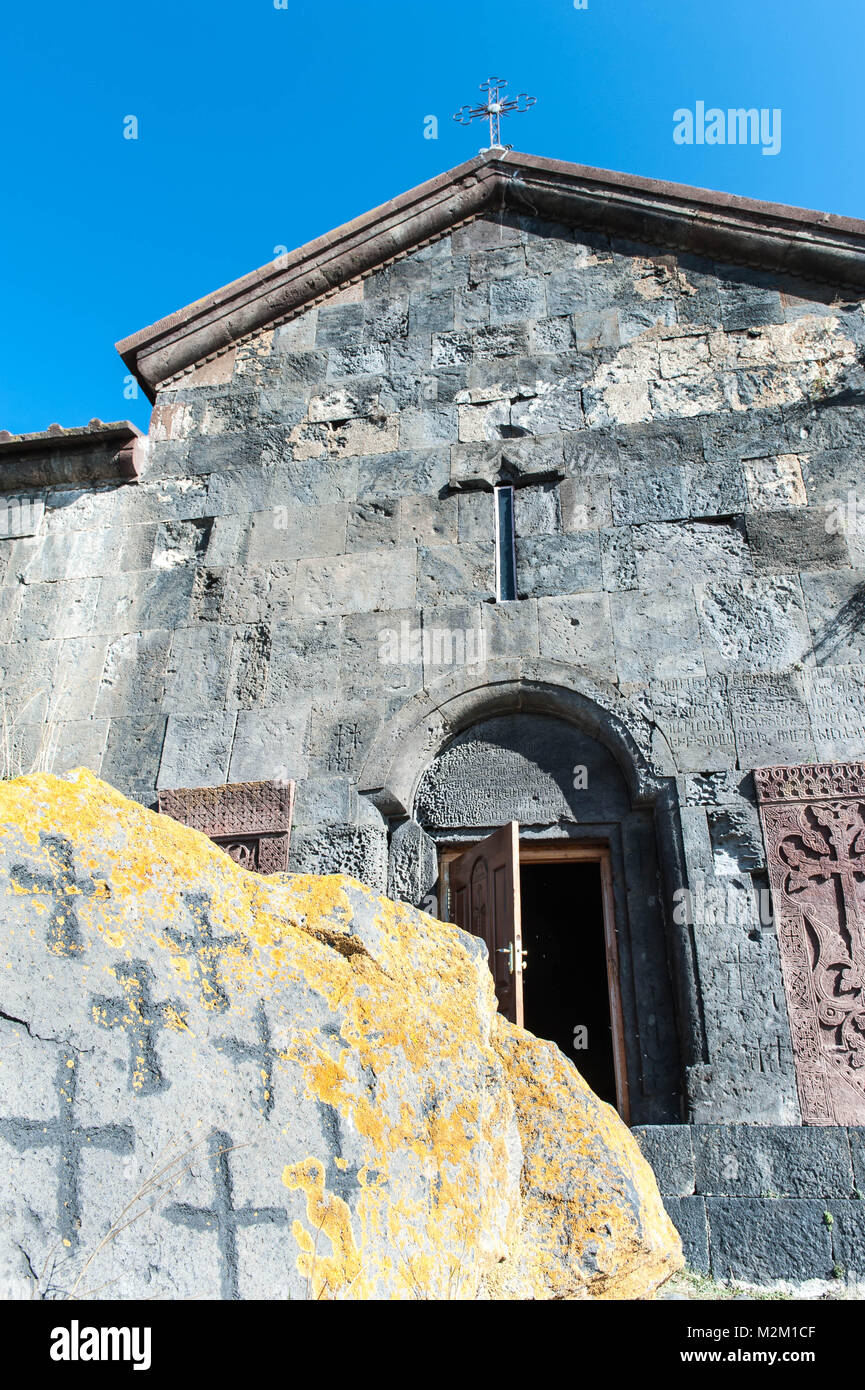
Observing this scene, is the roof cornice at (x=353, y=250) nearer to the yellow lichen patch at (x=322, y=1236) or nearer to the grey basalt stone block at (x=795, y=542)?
the grey basalt stone block at (x=795, y=542)

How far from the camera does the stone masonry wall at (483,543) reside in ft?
17.0

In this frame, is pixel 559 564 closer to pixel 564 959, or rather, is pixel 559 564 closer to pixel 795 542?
pixel 795 542

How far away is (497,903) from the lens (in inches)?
187

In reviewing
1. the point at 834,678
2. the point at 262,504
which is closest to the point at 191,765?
the point at 262,504

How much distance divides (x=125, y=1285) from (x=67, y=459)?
6.20 meters

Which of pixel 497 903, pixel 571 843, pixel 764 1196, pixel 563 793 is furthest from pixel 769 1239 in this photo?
pixel 563 793

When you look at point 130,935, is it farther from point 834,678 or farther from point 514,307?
point 514,307

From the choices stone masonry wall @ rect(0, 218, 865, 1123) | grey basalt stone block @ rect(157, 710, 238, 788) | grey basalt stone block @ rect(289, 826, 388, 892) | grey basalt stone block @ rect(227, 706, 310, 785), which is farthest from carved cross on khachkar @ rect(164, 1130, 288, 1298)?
grey basalt stone block @ rect(157, 710, 238, 788)

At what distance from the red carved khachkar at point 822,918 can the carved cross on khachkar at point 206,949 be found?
3407mm

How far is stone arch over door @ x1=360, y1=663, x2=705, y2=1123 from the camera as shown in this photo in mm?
4738

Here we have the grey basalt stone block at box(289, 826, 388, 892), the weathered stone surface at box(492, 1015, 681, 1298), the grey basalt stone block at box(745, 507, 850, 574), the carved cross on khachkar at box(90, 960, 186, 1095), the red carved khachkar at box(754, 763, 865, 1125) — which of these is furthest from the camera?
the grey basalt stone block at box(745, 507, 850, 574)

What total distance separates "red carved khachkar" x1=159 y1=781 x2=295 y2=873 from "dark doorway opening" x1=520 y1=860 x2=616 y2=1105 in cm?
434

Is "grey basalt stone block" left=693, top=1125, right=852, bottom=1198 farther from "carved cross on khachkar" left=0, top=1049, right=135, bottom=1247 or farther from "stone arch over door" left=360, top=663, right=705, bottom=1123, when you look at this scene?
"carved cross on khachkar" left=0, top=1049, right=135, bottom=1247

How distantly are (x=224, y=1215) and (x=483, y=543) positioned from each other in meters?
4.70
